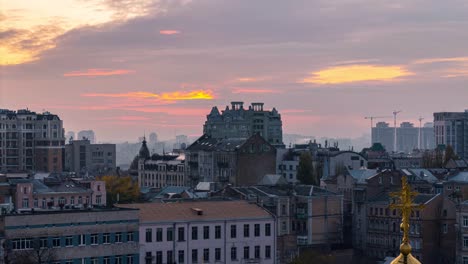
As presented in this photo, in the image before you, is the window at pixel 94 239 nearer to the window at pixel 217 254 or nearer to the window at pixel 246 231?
the window at pixel 217 254

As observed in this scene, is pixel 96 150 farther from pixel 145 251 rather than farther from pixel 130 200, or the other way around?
pixel 145 251

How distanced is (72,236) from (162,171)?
67.9 m

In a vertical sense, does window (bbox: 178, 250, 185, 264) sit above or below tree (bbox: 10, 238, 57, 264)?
Result: below

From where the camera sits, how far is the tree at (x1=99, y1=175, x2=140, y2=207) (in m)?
94.9

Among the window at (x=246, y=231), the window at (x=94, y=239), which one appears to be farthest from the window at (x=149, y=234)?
the window at (x=246, y=231)

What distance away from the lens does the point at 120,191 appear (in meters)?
99.4

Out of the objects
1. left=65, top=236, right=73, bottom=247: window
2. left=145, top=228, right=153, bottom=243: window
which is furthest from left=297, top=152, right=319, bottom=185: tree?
left=65, top=236, right=73, bottom=247: window

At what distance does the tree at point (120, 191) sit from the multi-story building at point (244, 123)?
2507 inches

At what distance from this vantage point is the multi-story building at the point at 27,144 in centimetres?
13975

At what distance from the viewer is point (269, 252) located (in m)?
65.9

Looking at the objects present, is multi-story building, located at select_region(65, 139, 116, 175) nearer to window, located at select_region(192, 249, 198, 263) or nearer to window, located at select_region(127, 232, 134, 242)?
window, located at select_region(192, 249, 198, 263)

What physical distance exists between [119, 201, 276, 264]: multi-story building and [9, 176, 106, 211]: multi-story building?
1353 centimetres

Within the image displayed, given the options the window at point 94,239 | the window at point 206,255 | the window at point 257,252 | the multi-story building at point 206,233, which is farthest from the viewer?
the window at point 257,252

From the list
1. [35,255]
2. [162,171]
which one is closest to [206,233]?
[35,255]
